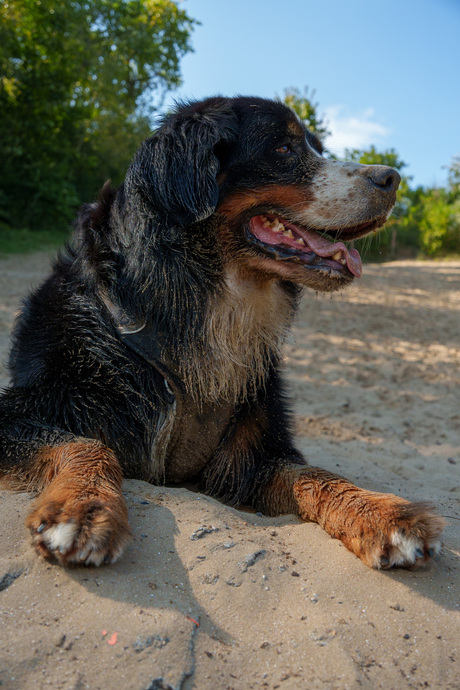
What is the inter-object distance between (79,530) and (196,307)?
138cm

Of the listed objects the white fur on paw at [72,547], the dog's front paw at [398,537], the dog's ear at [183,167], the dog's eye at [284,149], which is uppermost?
the dog's eye at [284,149]

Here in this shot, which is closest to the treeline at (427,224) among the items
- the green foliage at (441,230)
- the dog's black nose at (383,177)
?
the green foliage at (441,230)

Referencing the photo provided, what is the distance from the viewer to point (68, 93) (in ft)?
63.5

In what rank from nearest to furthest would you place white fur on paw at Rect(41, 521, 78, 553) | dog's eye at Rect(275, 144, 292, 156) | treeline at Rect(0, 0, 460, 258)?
white fur on paw at Rect(41, 521, 78, 553) < dog's eye at Rect(275, 144, 292, 156) < treeline at Rect(0, 0, 460, 258)

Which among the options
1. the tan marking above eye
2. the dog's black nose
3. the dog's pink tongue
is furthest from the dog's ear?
the dog's black nose

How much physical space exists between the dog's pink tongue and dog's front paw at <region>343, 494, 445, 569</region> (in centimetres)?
135

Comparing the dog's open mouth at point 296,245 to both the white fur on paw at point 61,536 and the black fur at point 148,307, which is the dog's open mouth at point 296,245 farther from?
the white fur on paw at point 61,536

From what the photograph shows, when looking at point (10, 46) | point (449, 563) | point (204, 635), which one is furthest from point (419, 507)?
point (10, 46)

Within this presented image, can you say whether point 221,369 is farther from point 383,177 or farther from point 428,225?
point 428,225

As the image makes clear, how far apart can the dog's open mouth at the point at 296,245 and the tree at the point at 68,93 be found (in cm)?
1792

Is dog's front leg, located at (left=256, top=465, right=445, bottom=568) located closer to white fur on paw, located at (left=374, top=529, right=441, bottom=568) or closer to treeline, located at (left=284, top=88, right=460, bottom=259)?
white fur on paw, located at (left=374, top=529, right=441, bottom=568)

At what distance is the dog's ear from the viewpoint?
9.55ft

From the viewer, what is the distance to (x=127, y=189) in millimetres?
3113

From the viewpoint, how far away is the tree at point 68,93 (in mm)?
18578
